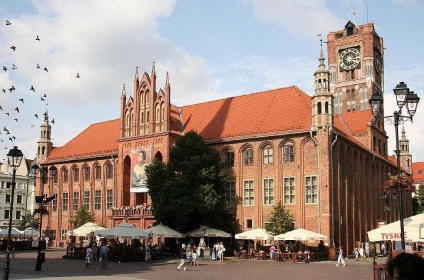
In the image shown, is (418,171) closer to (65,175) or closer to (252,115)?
(252,115)

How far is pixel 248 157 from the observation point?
164 feet

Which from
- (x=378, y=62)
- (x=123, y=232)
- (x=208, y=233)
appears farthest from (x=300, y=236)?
(x=378, y=62)

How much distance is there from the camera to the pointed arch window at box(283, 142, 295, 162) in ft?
156

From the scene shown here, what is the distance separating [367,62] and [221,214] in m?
43.3

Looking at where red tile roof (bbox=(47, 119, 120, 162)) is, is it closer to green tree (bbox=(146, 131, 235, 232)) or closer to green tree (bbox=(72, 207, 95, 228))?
Answer: green tree (bbox=(72, 207, 95, 228))

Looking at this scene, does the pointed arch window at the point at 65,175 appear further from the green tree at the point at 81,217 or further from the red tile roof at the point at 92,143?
the green tree at the point at 81,217

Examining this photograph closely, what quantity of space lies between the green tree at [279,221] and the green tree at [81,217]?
2292cm

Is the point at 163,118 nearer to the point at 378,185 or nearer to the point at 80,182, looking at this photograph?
the point at 80,182

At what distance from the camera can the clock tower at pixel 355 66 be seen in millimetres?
78250

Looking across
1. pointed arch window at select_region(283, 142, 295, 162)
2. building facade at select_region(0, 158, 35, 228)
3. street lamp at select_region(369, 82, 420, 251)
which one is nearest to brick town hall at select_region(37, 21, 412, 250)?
pointed arch window at select_region(283, 142, 295, 162)

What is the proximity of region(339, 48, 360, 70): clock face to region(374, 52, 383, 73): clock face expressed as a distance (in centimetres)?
269

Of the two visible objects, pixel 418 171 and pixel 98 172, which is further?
pixel 418 171

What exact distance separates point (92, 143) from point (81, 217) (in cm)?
1070

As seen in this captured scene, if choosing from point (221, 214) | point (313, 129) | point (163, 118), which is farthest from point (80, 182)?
point (313, 129)
